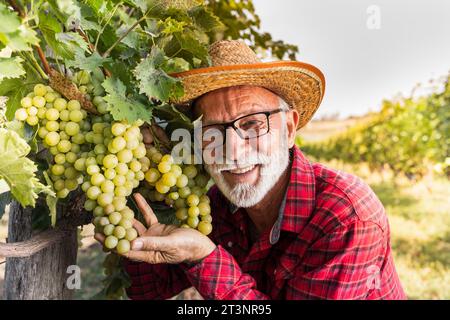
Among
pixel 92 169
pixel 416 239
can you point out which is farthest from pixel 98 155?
pixel 416 239

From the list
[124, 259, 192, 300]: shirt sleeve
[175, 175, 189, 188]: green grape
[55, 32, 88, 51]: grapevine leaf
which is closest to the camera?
[55, 32, 88, 51]: grapevine leaf

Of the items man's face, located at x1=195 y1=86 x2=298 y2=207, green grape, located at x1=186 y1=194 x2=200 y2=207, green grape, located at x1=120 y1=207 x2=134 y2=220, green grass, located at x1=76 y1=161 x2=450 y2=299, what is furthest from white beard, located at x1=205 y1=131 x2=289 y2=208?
green grass, located at x1=76 y1=161 x2=450 y2=299

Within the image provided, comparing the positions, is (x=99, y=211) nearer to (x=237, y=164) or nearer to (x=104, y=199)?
(x=104, y=199)

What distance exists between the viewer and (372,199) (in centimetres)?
203

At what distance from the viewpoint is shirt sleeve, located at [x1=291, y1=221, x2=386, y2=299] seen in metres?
1.84

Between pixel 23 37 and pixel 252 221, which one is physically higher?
pixel 23 37

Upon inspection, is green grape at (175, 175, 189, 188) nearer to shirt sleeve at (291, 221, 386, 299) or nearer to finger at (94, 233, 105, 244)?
finger at (94, 233, 105, 244)

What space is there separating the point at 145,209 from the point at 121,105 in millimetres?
418

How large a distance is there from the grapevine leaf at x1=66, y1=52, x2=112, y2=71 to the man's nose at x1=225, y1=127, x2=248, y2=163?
59 cm

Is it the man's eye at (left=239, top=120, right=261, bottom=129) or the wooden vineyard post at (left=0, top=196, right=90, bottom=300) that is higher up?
the man's eye at (left=239, top=120, right=261, bottom=129)

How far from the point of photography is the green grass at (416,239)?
17.4ft
